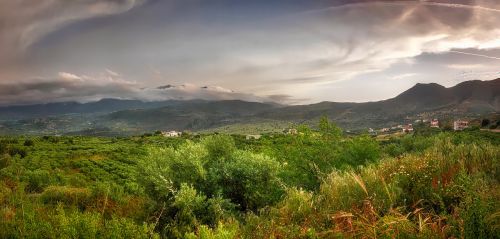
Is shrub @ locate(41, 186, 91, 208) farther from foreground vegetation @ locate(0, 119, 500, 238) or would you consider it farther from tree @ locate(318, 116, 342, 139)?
tree @ locate(318, 116, 342, 139)

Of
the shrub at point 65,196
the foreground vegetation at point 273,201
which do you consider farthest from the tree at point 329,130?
the shrub at point 65,196

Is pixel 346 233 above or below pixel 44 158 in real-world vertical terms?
above

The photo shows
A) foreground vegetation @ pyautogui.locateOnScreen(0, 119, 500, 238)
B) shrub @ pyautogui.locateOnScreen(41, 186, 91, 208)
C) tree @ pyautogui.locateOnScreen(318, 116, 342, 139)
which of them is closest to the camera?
foreground vegetation @ pyautogui.locateOnScreen(0, 119, 500, 238)

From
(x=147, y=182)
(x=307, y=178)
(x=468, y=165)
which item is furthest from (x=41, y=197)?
(x=468, y=165)

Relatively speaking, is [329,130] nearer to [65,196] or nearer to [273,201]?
[273,201]

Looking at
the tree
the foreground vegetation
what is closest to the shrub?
the foreground vegetation

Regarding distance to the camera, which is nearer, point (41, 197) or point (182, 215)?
point (182, 215)

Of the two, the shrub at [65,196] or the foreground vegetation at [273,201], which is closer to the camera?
the foreground vegetation at [273,201]

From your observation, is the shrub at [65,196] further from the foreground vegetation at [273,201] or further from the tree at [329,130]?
the tree at [329,130]

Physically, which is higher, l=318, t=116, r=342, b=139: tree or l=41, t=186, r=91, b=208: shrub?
l=318, t=116, r=342, b=139: tree

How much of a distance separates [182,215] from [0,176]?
26.6 m

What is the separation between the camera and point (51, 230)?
27.5ft

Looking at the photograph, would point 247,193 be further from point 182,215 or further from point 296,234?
point 296,234

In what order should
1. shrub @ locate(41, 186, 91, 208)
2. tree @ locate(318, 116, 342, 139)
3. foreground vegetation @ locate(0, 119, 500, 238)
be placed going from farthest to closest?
tree @ locate(318, 116, 342, 139) → shrub @ locate(41, 186, 91, 208) → foreground vegetation @ locate(0, 119, 500, 238)
